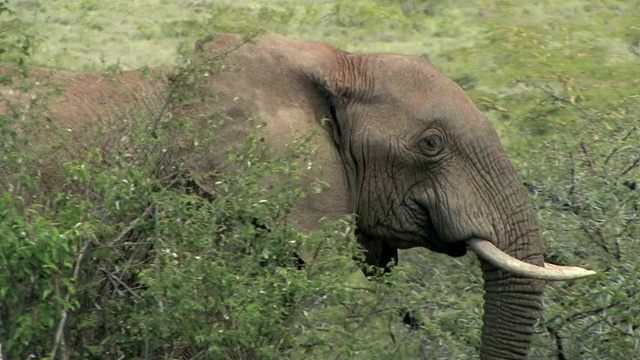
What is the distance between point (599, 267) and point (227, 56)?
6.60ft

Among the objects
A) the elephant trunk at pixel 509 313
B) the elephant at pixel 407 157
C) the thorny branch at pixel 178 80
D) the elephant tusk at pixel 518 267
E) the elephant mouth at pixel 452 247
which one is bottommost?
the elephant trunk at pixel 509 313

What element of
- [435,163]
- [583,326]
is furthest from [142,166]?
[583,326]

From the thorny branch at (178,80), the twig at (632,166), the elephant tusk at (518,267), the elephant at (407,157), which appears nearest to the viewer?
the thorny branch at (178,80)

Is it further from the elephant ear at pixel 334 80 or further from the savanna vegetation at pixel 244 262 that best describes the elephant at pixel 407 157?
the savanna vegetation at pixel 244 262

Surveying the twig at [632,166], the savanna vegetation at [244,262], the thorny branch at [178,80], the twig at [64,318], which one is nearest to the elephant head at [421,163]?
the savanna vegetation at [244,262]

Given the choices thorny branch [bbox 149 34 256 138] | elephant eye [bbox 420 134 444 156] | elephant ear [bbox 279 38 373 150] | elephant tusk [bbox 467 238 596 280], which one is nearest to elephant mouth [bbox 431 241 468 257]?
elephant tusk [bbox 467 238 596 280]

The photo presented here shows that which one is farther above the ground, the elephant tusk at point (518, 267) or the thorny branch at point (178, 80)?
the thorny branch at point (178, 80)

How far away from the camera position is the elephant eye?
25.2ft

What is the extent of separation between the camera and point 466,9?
1911 centimetres

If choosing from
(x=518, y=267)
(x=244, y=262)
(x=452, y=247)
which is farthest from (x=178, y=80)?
(x=518, y=267)

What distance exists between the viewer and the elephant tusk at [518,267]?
7488 mm

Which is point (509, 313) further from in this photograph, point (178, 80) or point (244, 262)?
point (178, 80)

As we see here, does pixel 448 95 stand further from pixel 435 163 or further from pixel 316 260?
pixel 316 260

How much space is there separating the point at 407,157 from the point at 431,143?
0.12 metres
